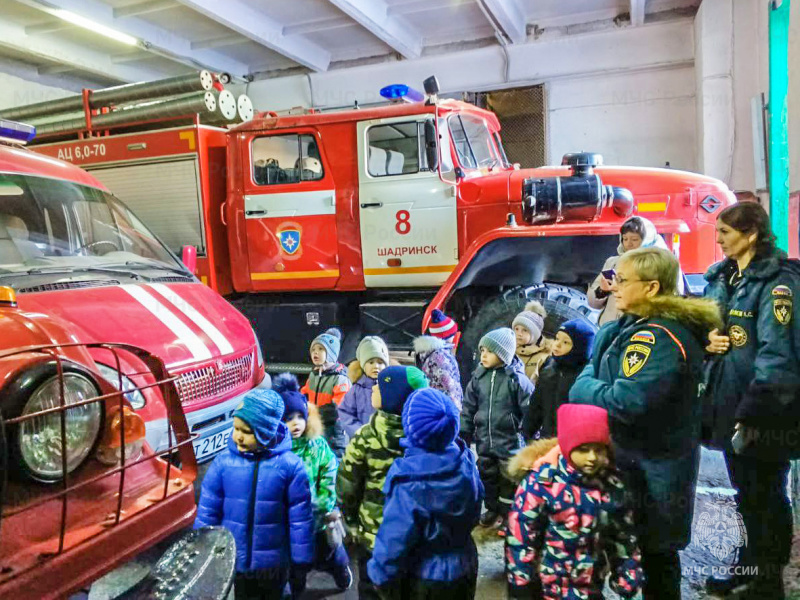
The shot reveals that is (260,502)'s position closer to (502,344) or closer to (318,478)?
(318,478)

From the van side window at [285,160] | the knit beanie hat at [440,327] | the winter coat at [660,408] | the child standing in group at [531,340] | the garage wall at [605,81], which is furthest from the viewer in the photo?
the garage wall at [605,81]

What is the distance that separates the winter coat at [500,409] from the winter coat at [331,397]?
790 millimetres

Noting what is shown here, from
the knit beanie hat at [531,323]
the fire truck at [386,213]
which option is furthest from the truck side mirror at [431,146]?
the knit beanie hat at [531,323]

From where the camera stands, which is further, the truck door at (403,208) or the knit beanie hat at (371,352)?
the truck door at (403,208)

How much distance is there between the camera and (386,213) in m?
4.96

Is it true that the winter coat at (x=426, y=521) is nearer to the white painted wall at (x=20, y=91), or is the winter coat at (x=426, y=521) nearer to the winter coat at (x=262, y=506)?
the winter coat at (x=262, y=506)

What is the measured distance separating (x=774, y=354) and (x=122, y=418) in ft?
7.03

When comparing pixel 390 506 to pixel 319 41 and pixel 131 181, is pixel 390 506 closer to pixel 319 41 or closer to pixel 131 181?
pixel 131 181

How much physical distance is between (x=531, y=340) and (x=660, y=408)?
1.59m

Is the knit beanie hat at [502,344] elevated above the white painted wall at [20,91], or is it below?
below

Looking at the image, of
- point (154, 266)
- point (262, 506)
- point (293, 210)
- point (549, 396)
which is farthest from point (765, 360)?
point (293, 210)

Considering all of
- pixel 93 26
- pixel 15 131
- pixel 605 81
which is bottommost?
pixel 15 131

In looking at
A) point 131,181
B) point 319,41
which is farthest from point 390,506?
point 319,41

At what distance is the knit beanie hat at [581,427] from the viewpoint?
1803 mm
